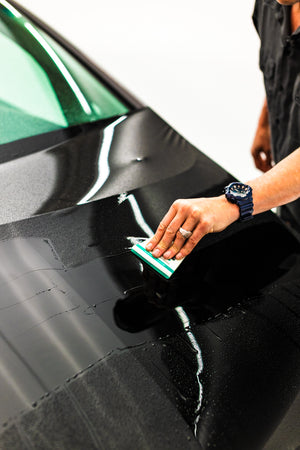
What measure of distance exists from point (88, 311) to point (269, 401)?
347mm

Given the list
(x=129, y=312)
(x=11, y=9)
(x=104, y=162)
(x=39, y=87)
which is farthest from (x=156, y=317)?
(x=11, y=9)

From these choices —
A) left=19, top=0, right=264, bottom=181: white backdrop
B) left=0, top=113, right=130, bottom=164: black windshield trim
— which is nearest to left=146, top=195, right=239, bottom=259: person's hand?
left=0, top=113, right=130, bottom=164: black windshield trim

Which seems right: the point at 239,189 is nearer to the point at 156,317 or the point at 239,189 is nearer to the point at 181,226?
the point at 181,226

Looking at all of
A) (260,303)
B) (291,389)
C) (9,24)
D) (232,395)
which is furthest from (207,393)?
(9,24)

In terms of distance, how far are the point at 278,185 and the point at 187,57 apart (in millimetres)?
2078

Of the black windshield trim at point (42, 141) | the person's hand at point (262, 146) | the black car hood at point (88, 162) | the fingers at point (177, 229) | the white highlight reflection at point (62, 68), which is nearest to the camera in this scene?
the fingers at point (177, 229)

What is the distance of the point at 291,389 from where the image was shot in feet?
3.26

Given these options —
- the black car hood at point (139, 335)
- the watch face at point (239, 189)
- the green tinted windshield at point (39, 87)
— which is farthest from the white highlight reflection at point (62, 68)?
the watch face at point (239, 189)

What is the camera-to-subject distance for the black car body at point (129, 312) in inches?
34.5

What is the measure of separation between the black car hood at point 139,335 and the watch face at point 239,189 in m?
0.11

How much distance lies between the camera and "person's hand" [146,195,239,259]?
1144 mm

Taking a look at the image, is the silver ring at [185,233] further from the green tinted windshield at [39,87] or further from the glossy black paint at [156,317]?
the green tinted windshield at [39,87]

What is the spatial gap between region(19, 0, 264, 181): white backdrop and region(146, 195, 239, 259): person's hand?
1525 millimetres

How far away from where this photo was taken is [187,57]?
3.17 m
